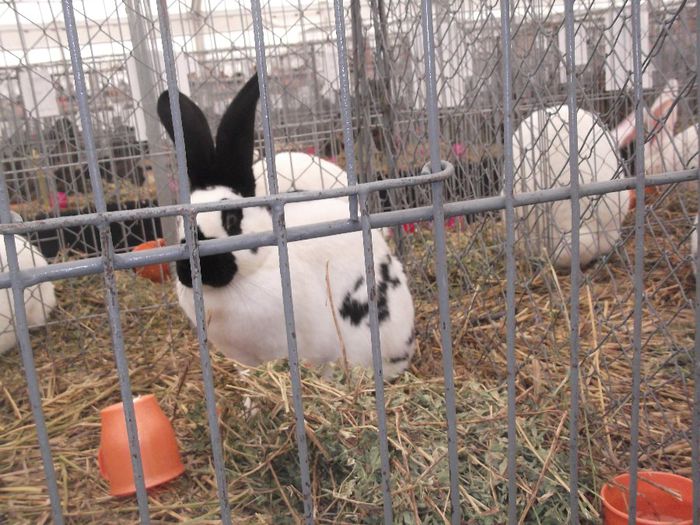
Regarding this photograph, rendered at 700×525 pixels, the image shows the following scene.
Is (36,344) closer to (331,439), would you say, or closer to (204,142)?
(204,142)

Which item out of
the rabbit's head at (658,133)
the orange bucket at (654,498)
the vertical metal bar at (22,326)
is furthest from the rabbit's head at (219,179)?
the rabbit's head at (658,133)

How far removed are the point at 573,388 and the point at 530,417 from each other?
1.58ft

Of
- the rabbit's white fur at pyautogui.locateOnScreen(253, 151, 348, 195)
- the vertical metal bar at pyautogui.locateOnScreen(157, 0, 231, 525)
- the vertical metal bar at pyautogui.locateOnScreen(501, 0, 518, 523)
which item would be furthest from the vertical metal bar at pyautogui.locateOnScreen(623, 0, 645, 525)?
the rabbit's white fur at pyautogui.locateOnScreen(253, 151, 348, 195)

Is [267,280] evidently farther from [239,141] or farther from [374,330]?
[374,330]

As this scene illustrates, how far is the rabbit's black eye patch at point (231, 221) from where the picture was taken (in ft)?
5.56

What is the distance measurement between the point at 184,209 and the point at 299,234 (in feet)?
0.57

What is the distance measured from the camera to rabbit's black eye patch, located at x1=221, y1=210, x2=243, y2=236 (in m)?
1.70

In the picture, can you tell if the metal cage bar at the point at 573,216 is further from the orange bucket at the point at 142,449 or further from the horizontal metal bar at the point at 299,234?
the orange bucket at the point at 142,449

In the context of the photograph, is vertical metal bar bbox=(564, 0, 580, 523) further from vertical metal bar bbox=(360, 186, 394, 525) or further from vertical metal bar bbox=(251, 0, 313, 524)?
vertical metal bar bbox=(251, 0, 313, 524)

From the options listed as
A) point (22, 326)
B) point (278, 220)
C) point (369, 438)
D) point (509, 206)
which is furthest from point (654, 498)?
point (22, 326)

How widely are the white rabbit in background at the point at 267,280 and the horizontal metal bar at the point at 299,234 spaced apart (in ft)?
1.67

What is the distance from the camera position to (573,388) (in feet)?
3.80

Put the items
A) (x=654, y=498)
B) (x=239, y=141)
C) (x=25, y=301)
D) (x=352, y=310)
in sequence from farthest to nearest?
(x=25, y=301)
(x=352, y=310)
(x=239, y=141)
(x=654, y=498)

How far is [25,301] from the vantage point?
231 centimetres
